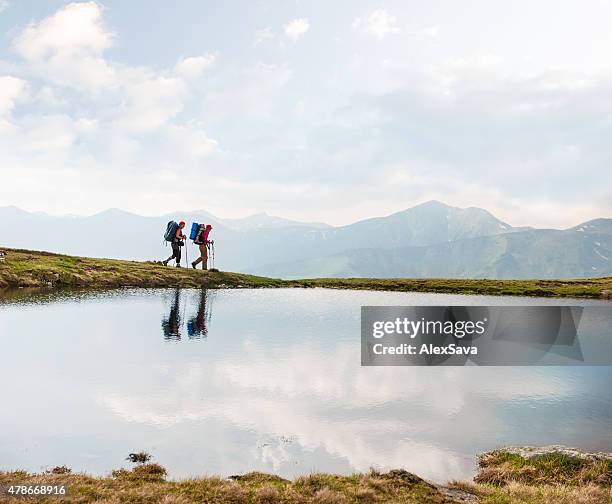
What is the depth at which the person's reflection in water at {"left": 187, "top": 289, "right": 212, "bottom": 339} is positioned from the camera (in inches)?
1661

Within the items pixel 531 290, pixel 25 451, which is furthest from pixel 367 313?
pixel 531 290

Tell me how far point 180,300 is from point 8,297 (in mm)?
24276

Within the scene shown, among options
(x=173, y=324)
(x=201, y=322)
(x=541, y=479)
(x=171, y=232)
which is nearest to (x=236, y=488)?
(x=541, y=479)

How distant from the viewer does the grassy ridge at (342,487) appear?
13.4 m

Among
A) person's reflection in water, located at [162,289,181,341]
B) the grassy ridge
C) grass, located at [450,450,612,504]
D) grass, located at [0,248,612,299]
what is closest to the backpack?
grass, located at [0,248,612,299]

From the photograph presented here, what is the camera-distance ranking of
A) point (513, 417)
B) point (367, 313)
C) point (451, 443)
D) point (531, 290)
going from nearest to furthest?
point (451, 443)
point (513, 417)
point (367, 313)
point (531, 290)

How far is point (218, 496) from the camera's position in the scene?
44.4 feet

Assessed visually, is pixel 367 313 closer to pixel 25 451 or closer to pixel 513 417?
pixel 513 417

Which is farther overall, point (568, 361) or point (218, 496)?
point (568, 361)

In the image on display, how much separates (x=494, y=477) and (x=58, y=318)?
47.3 meters

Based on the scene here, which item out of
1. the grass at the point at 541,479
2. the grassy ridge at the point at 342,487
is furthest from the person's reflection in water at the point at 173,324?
the grass at the point at 541,479

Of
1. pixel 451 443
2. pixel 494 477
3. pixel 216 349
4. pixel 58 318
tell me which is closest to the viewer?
pixel 494 477

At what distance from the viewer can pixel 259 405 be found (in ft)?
78.6

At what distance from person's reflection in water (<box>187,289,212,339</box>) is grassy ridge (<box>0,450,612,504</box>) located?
85.8 feet
